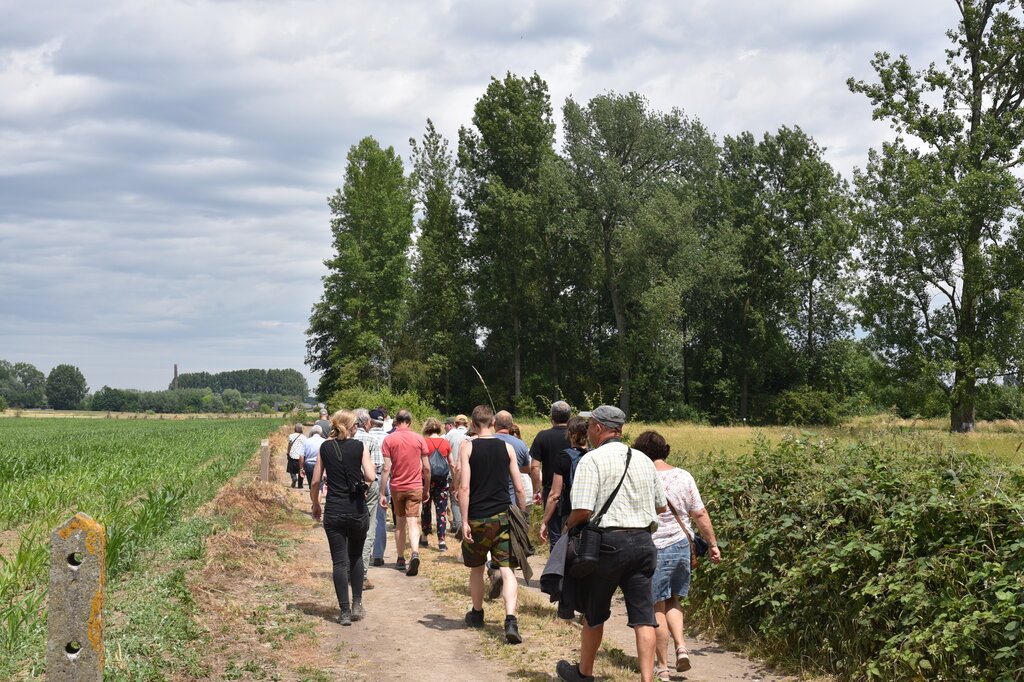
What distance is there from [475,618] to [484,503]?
1.16 m

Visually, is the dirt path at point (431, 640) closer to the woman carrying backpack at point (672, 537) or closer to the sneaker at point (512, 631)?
the sneaker at point (512, 631)

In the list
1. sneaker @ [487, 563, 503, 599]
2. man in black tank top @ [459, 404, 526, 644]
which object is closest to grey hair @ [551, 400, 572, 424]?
man in black tank top @ [459, 404, 526, 644]

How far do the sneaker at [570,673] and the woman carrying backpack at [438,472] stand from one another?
5.82 metres

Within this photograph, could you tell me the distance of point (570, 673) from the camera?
248 inches

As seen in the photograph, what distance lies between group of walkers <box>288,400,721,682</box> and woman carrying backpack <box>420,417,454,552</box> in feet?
0.07

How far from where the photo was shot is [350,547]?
866 centimetres

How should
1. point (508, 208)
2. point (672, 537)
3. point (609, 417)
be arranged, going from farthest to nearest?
point (508, 208) → point (672, 537) → point (609, 417)

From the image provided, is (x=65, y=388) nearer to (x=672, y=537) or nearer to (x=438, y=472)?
(x=438, y=472)

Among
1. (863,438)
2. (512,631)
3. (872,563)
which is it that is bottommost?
(512,631)

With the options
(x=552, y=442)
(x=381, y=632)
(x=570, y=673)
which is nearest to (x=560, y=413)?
(x=552, y=442)

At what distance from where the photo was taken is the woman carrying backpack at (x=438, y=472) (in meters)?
12.4

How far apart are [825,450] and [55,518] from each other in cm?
969

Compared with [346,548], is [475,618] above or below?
below

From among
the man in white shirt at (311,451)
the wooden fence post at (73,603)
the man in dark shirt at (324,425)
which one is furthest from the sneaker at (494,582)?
the man in dark shirt at (324,425)
